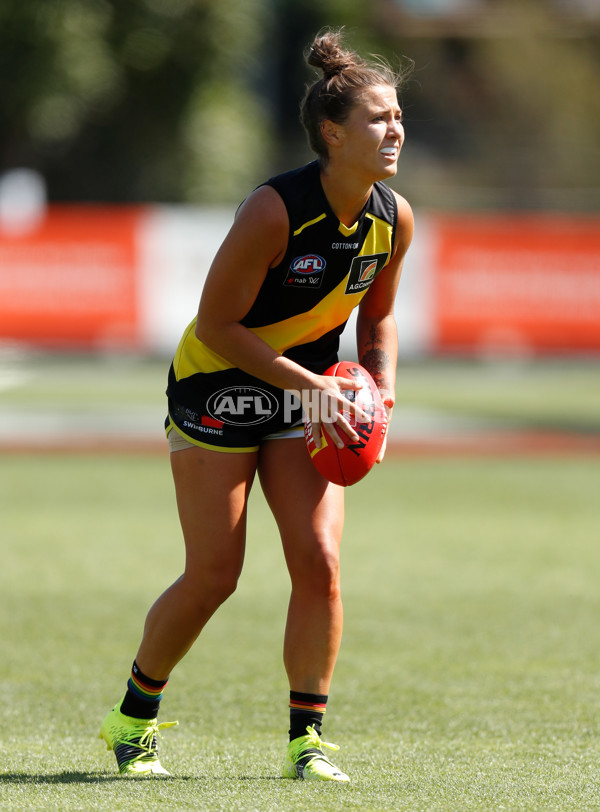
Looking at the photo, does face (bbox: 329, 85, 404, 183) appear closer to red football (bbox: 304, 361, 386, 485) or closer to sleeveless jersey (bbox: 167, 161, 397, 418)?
sleeveless jersey (bbox: 167, 161, 397, 418)

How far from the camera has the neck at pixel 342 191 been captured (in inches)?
172

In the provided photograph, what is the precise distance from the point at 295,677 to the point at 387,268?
4.96ft

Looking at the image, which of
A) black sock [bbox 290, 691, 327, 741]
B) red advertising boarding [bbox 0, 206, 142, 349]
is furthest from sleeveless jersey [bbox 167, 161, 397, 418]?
red advertising boarding [bbox 0, 206, 142, 349]

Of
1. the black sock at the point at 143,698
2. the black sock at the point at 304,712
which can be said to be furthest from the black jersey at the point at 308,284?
the black sock at the point at 304,712

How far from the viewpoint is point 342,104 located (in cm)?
429

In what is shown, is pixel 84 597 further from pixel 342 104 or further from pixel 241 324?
pixel 342 104

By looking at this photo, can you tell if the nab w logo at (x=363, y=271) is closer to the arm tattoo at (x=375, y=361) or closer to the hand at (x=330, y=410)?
the arm tattoo at (x=375, y=361)

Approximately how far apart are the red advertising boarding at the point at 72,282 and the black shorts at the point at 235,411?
21185 mm

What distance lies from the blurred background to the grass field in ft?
8.13

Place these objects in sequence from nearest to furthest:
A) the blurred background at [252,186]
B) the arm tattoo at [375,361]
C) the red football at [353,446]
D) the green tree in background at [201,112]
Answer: the red football at [353,446], the arm tattoo at [375,361], the blurred background at [252,186], the green tree in background at [201,112]

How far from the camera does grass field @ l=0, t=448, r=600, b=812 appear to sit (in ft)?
14.3

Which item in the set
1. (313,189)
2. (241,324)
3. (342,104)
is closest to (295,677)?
(241,324)

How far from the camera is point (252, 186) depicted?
128 ft

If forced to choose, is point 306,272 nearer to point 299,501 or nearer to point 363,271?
point 363,271
